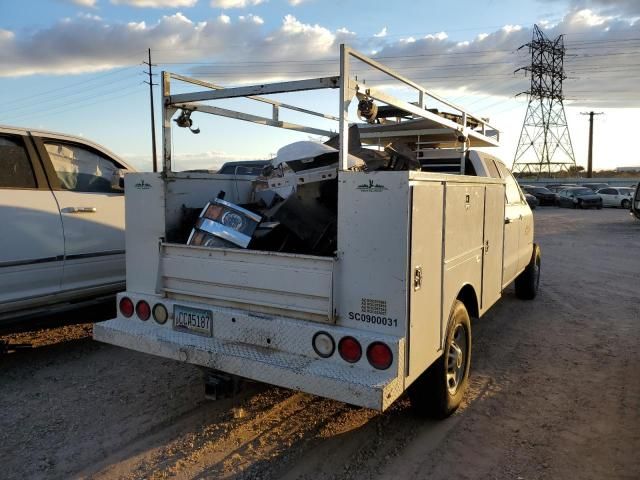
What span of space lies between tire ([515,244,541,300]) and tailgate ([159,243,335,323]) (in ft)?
17.9

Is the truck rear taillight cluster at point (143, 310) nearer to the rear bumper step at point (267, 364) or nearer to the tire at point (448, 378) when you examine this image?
the rear bumper step at point (267, 364)

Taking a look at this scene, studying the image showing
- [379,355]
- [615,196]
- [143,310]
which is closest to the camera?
[379,355]

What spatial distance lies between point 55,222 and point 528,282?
6.32m

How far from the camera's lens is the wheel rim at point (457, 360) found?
13.1 ft

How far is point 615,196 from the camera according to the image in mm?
36344

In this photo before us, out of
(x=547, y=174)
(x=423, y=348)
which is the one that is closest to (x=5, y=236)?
(x=423, y=348)

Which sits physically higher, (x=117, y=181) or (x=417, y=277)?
(x=117, y=181)

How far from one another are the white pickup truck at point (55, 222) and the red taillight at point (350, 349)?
10.2 ft

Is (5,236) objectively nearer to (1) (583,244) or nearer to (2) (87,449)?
(2) (87,449)

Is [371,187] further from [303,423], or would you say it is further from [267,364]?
[303,423]

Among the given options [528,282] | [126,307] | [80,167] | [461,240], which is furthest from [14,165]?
[528,282]

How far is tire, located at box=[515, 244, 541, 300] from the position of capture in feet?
26.0

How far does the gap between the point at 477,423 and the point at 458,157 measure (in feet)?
10.1

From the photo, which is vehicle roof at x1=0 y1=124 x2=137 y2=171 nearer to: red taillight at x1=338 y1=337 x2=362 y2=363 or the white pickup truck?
the white pickup truck
